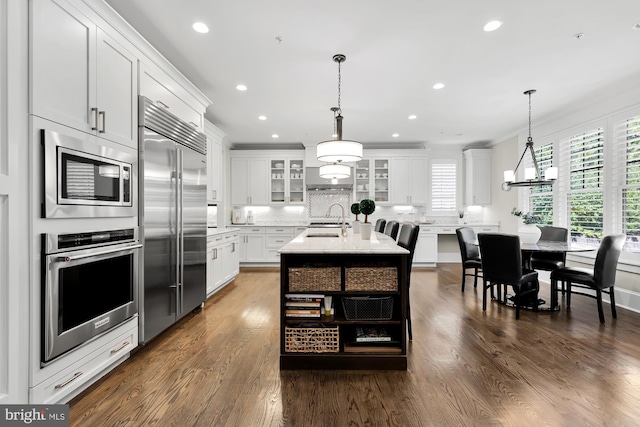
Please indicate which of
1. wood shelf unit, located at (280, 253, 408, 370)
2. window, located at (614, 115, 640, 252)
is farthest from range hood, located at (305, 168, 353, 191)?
wood shelf unit, located at (280, 253, 408, 370)

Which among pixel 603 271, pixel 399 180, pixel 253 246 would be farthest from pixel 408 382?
pixel 399 180

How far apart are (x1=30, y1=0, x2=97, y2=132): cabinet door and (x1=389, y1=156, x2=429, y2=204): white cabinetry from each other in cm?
589

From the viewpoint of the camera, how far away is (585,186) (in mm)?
4559

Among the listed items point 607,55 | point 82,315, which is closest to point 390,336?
point 82,315

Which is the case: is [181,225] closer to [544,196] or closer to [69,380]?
[69,380]

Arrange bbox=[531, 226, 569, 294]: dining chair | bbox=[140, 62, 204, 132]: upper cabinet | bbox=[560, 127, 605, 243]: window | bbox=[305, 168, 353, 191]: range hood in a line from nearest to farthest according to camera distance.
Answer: bbox=[140, 62, 204, 132]: upper cabinet < bbox=[531, 226, 569, 294]: dining chair < bbox=[560, 127, 605, 243]: window < bbox=[305, 168, 353, 191]: range hood

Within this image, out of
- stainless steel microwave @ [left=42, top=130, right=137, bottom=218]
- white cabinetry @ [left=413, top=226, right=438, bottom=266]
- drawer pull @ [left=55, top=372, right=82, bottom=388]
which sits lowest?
drawer pull @ [left=55, top=372, right=82, bottom=388]

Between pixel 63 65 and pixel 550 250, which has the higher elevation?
pixel 63 65

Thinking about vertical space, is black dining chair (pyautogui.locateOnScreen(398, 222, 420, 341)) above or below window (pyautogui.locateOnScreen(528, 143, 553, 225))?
below

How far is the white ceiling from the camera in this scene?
243 centimetres

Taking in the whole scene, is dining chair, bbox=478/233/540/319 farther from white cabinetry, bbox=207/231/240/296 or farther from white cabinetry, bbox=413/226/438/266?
white cabinetry, bbox=207/231/240/296

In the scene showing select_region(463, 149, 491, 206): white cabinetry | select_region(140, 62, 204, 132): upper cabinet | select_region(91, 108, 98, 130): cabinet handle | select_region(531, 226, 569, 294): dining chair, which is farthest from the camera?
select_region(463, 149, 491, 206): white cabinetry

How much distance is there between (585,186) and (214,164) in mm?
5479

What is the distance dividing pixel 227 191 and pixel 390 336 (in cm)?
552
